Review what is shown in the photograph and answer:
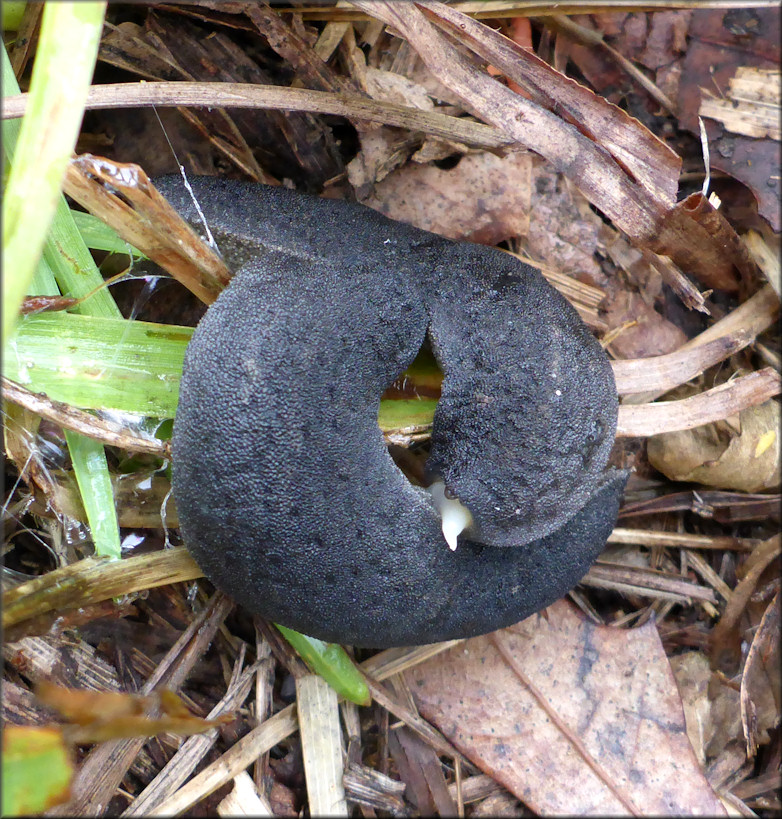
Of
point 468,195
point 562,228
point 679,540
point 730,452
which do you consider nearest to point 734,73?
point 562,228

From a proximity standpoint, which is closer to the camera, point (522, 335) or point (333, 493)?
point (333, 493)

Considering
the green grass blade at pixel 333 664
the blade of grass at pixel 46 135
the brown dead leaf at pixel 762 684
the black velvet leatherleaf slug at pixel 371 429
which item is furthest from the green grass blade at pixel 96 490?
the brown dead leaf at pixel 762 684

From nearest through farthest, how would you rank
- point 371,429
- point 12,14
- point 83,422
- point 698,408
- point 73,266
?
point 371,429 → point 83,422 → point 73,266 → point 12,14 → point 698,408

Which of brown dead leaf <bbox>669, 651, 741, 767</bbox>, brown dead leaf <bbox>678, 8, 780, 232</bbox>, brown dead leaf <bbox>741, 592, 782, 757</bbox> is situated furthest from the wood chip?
brown dead leaf <bbox>678, 8, 780, 232</bbox>

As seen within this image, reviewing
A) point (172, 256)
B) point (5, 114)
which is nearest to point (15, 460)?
point (172, 256)

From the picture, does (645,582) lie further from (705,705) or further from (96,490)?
(96,490)

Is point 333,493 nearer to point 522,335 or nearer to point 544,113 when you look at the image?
point 522,335

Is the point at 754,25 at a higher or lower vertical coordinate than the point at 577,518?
higher
